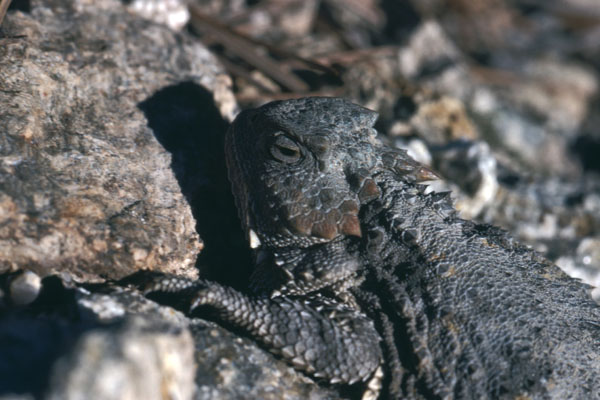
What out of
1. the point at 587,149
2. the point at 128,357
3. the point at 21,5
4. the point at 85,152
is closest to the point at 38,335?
the point at 128,357

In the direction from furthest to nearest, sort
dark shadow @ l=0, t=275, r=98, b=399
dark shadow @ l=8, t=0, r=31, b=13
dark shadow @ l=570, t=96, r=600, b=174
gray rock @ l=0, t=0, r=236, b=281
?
dark shadow @ l=570, t=96, r=600, b=174 → dark shadow @ l=8, t=0, r=31, b=13 → gray rock @ l=0, t=0, r=236, b=281 → dark shadow @ l=0, t=275, r=98, b=399

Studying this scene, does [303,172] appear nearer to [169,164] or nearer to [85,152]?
[169,164]

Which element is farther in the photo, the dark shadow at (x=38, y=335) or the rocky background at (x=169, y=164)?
the rocky background at (x=169, y=164)

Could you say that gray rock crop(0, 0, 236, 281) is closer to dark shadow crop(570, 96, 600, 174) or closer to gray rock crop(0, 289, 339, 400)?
gray rock crop(0, 289, 339, 400)

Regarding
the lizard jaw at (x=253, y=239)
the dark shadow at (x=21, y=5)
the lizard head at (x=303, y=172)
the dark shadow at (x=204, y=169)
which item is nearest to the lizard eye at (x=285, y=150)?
the lizard head at (x=303, y=172)

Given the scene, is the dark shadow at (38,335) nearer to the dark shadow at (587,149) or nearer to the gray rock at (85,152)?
the gray rock at (85,152)

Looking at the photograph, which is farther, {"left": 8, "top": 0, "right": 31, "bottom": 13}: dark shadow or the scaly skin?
{"left": 8, "top": 0, "right": 31, "bottom": 13}: dark shadow

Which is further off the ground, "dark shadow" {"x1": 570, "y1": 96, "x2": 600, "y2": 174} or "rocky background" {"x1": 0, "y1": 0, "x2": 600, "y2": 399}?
"rocky background" {"x1": 0, "y1": 0, "x2": 600, "y2": 399}

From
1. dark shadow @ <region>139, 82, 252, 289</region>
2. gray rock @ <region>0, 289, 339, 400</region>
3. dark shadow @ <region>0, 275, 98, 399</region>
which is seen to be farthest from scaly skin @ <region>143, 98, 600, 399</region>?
dark shadow @ <region>0, 275, 98, 399</region>
